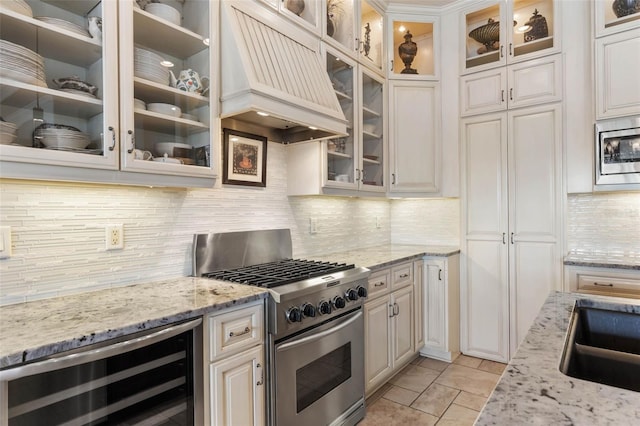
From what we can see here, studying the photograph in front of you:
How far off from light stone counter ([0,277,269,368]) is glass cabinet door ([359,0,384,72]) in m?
2.19

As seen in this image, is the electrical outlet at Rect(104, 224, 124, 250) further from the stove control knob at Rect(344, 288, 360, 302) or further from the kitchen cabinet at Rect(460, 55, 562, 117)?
the kitchen cabinet at Rect(460, 55, 562, 117)

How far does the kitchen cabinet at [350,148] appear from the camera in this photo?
244cm

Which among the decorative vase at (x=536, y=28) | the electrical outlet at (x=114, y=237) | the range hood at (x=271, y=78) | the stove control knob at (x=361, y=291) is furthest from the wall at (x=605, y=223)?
the electrical outlet at (x=114, y=237)

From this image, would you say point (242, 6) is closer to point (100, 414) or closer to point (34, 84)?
point (34, 84)

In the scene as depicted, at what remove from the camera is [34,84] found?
4.08ft

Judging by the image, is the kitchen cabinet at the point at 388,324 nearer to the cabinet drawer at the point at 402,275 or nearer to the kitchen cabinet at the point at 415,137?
the cabinet drawer at the point at 402,275

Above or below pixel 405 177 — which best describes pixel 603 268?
below

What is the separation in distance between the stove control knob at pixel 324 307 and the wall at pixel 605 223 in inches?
86.6

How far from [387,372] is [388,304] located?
48 cm

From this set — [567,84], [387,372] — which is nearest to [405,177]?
[567,84]

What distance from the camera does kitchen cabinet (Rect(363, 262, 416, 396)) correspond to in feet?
7.70

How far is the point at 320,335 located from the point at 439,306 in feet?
5.21

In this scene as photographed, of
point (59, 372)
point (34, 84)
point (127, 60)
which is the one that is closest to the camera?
point (59, 372)

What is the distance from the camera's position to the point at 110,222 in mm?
1634
